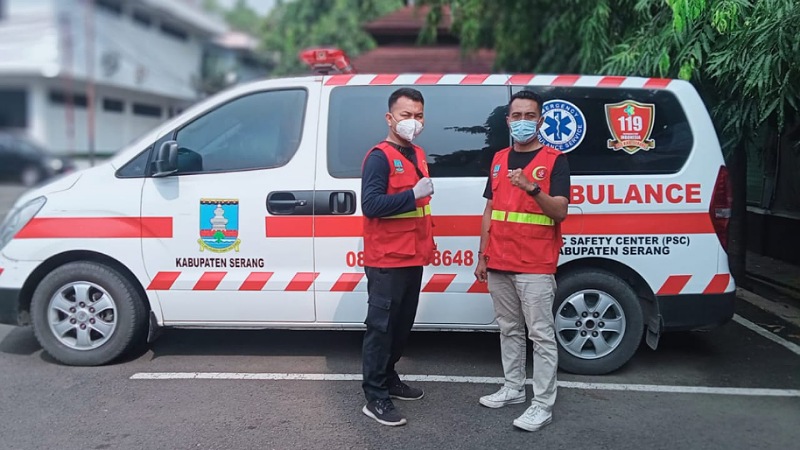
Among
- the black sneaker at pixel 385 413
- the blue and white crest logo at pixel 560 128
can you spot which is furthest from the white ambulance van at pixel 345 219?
the black sneaker at pixel 385 413

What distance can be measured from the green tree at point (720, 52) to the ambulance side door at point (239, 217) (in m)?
3.01

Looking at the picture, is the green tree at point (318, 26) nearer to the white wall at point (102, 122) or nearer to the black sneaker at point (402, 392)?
the white wall at point (102, 122)

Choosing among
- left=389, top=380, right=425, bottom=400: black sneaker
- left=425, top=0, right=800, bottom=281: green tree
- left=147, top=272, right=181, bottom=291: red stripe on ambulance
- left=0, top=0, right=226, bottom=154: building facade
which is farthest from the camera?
left=0, top=0, right=226, bottom=154: building facade

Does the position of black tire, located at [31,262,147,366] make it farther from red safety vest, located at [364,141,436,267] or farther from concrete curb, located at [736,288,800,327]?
concrete curb, located at [736,288,800,327]

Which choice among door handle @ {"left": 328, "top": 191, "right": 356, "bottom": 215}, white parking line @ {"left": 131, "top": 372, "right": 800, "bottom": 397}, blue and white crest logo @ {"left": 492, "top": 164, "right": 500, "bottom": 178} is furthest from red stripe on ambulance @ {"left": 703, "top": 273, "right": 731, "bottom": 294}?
door handle @ {"left": 328, "top": 191, "right": 356, "bottom": 215}

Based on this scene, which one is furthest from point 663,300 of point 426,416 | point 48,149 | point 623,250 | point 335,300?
point 48,149

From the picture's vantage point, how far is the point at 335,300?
452cm

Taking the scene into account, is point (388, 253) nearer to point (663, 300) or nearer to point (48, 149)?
point (663, 300)

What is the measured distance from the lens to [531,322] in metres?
3.75

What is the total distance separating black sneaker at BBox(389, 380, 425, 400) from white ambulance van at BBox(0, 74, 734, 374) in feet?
1.64

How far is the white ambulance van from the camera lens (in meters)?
4.44

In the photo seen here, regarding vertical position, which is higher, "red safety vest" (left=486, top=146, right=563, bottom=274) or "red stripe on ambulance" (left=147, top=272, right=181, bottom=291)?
"red safety vest" (left=486, top=146, right=563, bottom=274)

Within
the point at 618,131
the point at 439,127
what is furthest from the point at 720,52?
the point at 439,127

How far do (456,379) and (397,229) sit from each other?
52.6 inches
